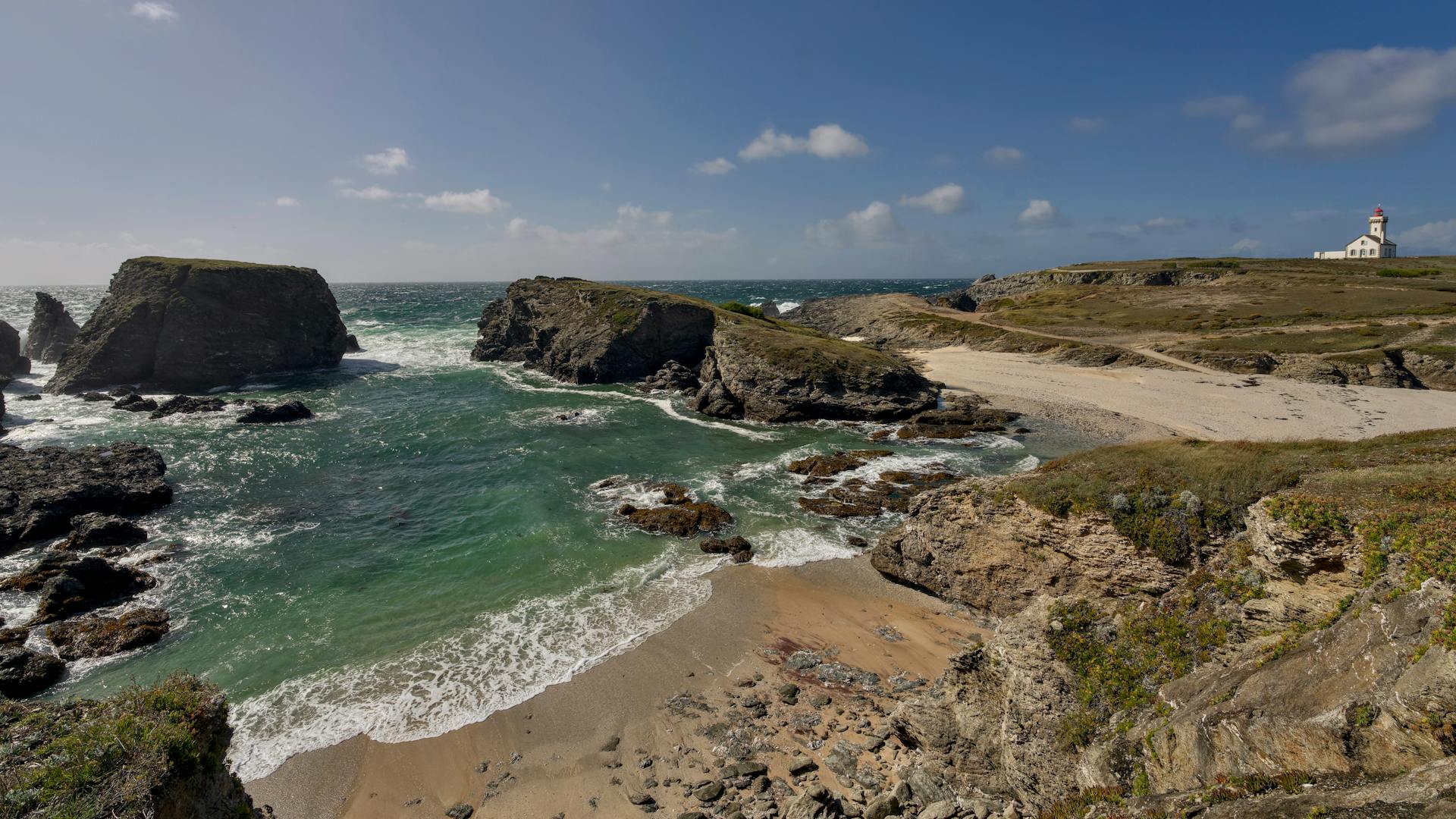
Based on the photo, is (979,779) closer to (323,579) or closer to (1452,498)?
(1452,498)

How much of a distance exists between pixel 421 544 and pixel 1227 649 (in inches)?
1018

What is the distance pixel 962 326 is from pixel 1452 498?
74.7 meters

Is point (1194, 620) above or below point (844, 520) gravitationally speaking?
above

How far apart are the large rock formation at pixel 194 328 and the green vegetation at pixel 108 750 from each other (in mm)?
65008

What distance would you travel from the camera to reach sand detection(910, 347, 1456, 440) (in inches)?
1432

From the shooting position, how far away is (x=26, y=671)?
16047 millimetres

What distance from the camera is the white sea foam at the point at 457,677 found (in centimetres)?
1438

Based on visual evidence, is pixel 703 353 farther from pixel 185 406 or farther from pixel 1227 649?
pixel 1227 649

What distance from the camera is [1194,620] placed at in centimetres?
881

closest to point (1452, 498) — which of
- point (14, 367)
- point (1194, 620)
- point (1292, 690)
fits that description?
point (1194, 620)

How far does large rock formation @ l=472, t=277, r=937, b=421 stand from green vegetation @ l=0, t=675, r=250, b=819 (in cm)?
3895

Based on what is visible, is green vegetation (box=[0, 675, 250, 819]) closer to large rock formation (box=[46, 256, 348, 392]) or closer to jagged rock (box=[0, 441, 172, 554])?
jagged rock (box=[0, 441, 172, 554])

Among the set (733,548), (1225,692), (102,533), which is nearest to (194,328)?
(102,533)

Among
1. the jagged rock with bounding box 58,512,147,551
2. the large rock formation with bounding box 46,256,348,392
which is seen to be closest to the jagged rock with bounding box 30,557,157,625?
the jagged rock with bounding box 58,512,147,551
